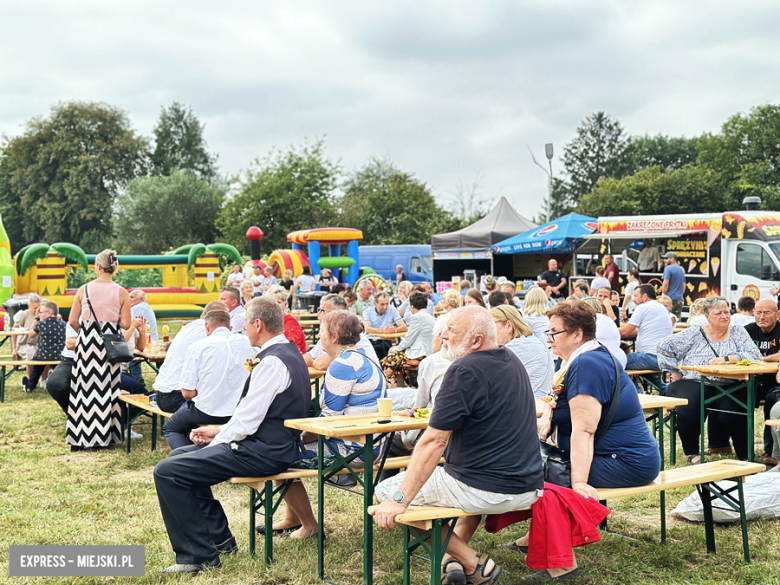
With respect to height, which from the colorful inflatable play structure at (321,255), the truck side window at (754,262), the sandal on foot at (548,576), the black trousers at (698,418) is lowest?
the sandal on foot at (548,576)

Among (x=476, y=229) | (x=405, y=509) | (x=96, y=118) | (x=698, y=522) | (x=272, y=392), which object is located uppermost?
(x=96, y=118)

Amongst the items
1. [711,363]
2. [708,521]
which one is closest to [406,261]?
[711,363]

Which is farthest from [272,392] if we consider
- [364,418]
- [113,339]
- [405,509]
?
[113,339]

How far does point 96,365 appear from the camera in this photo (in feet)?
21.6

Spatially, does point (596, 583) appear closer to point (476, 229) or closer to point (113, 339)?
point (113, 339)

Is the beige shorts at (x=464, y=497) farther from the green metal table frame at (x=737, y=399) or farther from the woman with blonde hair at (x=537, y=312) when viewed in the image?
the woman with blonde hair at (x=537, y=312)

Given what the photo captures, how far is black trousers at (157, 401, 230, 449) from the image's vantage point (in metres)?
5.24

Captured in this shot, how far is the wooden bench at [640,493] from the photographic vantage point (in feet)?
10.1

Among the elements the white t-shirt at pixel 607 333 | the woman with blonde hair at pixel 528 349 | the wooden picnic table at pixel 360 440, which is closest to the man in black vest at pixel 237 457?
the wooden picnic table at pixel 360 440

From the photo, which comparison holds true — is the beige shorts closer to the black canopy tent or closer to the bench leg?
the bench leg

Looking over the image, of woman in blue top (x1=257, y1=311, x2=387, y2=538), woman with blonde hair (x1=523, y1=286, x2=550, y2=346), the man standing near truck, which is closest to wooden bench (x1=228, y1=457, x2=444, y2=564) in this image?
woman in blue top (x1=257, y1=311, x2=387, y2=538)

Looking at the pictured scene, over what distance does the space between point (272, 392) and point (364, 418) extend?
0.51 m

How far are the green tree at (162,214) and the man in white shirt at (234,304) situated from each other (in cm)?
3792

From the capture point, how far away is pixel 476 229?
21.4 metres
